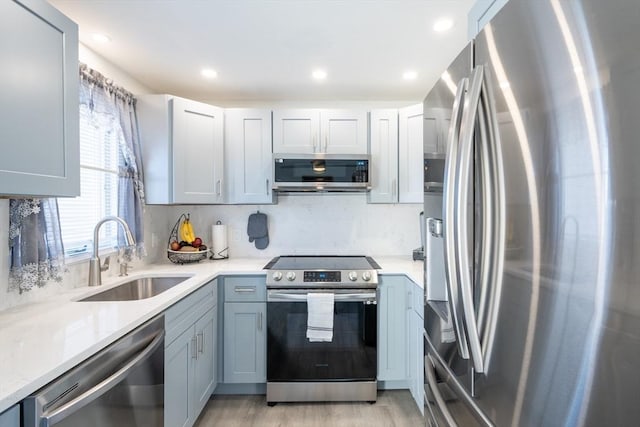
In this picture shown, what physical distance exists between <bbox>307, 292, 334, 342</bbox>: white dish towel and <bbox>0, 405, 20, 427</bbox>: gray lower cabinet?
1.55m

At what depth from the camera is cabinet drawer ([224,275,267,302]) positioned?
2281 millimetres

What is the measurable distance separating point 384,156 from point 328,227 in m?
0.82

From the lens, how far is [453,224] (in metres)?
0.68

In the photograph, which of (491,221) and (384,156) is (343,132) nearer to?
(384,156)

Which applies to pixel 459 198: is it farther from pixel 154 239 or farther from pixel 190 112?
pixel 154 239

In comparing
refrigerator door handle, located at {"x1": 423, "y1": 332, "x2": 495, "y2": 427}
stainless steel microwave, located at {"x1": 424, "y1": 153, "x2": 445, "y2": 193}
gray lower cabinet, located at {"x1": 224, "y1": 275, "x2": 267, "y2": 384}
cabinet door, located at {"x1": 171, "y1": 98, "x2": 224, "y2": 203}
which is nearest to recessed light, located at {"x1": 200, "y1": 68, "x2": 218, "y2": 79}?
cabinet door, located at {"x1": 171, "y1": 98, "x2": 224, "y2": 203}

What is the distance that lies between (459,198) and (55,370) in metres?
1.19

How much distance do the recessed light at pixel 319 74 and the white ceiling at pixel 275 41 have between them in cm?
5

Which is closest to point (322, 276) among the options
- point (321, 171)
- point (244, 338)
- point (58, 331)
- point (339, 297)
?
point (339, 297)

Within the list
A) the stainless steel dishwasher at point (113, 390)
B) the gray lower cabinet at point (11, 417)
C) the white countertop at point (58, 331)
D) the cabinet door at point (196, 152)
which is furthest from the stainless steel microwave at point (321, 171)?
the gray lower cabinet at point (11, 417)

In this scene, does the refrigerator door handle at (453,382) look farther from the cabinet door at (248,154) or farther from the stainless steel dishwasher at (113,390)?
the cabinet door at (248,154)

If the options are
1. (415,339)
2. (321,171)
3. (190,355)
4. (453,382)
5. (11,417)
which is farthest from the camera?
(321,171)

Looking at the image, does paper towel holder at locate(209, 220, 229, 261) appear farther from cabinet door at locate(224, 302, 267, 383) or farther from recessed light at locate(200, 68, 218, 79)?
recessed light at locate(200, 68, 218, 79)

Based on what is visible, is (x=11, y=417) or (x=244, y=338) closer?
(x=11, y=417)
